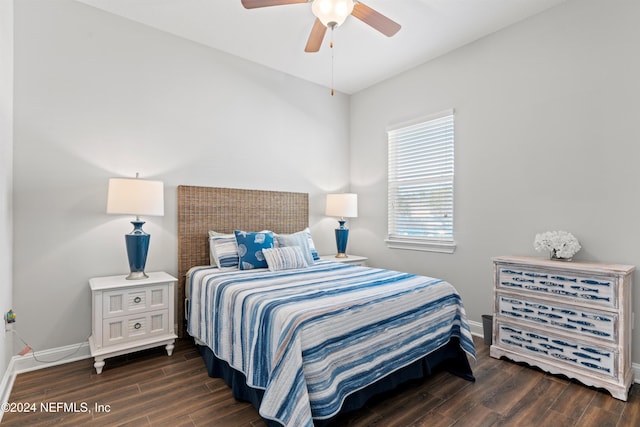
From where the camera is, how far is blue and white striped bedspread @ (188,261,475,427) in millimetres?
1614

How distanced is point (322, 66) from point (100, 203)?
2770mm

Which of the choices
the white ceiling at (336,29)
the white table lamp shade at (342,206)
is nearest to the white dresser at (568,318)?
the white table lamp shade at (342,206)

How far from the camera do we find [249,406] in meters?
2.00

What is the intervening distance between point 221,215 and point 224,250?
0.54 meters

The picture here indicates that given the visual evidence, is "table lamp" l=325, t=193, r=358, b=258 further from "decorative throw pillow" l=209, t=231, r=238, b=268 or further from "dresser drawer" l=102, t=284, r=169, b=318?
"dresser drawer" l=102, t=284, r=169, b=318

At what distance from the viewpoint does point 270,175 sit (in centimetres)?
388

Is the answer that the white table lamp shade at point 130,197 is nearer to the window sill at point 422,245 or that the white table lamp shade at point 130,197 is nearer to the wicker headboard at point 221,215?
the wicker headboard at point 221,215

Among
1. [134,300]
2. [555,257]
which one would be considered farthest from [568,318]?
[134,300]

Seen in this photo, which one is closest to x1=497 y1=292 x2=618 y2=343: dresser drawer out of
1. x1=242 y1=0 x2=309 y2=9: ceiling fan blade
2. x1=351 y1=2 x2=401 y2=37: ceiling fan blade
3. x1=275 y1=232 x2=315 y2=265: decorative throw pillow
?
x1=275 y1=232 x2=315 y2=265: decorative throw pillow

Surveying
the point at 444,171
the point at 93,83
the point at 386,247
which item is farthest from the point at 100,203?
the point at 444,171

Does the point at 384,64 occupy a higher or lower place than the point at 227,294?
higher

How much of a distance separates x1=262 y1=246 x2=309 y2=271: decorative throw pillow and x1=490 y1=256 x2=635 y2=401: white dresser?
173 cm

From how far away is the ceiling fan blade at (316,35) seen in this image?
2.33m

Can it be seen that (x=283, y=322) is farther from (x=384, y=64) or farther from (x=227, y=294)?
(x=384, y=64)
